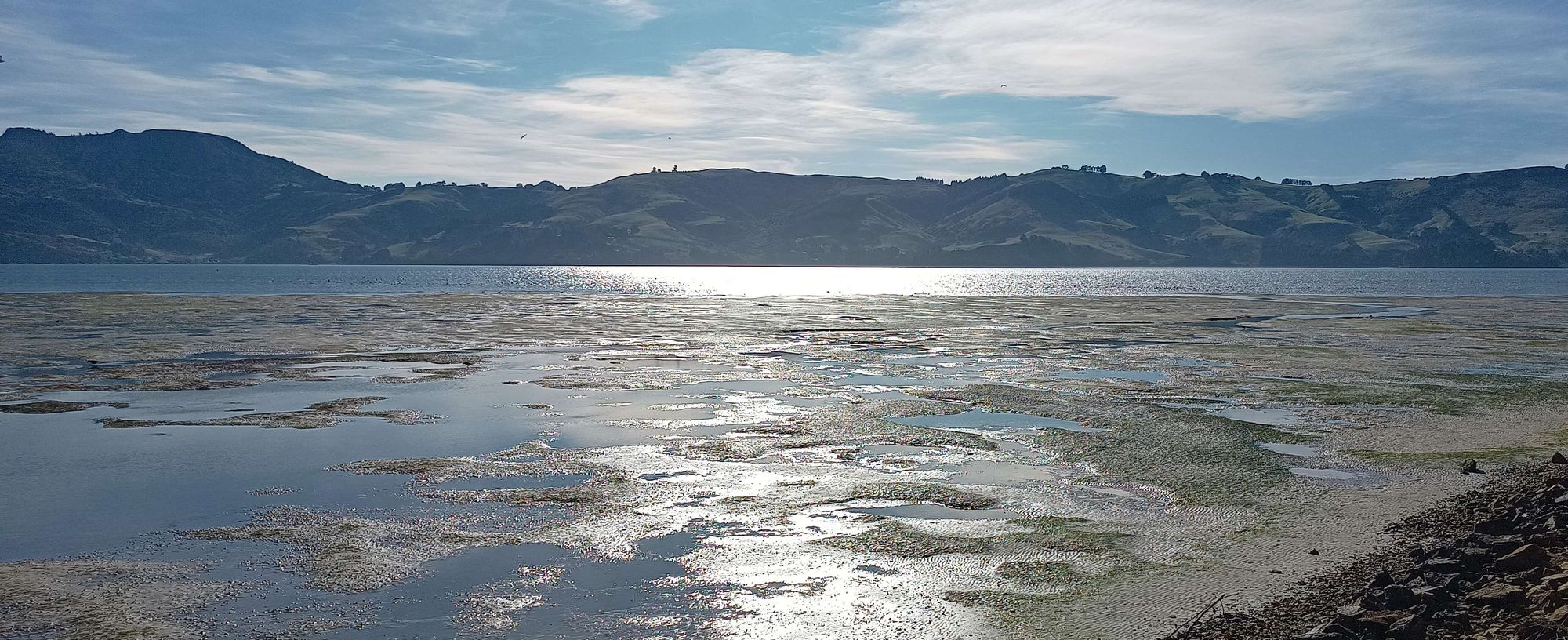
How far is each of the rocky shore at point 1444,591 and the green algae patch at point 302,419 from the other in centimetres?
2113

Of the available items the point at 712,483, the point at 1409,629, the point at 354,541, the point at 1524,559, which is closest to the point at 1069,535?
the point at 1409,629

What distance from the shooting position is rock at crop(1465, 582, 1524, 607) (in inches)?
429

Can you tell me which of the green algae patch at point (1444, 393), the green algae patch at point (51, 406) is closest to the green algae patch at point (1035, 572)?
the green algae patch at point (1444, 393)

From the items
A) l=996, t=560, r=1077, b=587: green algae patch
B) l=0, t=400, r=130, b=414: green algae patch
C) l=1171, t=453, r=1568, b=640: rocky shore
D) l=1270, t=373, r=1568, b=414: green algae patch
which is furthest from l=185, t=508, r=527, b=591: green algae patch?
l=1270, t=373, r=1568, b=414: green algae patch

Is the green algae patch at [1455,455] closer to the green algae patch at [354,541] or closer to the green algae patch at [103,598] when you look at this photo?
the green algae patch at [354,541]

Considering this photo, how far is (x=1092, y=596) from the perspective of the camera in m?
12.8

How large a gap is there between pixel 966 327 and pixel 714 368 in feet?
91.7

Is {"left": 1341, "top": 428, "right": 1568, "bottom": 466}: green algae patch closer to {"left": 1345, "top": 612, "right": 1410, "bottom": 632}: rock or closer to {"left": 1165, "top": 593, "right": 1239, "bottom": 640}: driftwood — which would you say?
{"left": 1165, "top": 593, "right": 1239, "bottom": 640}: driftwood

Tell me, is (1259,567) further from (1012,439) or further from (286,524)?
(286,524)

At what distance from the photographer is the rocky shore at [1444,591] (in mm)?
10359

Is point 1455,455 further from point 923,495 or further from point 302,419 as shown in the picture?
point 302,419

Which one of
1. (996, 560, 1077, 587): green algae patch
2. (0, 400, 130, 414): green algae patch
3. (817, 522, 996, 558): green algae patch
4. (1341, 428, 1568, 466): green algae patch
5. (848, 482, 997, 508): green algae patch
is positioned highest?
(0, 400, 130, 414): green algae patch

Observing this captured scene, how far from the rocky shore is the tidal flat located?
60 cm

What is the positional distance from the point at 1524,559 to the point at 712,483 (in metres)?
12.7
